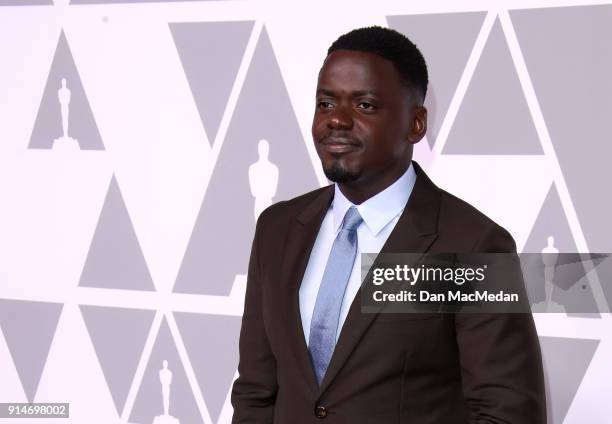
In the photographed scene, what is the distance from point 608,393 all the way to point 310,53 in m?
1.02

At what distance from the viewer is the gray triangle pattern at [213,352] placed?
2.08 m

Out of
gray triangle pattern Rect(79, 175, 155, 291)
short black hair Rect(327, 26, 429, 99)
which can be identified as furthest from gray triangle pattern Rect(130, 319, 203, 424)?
short black hair Rect(327, 26, 429, 99)

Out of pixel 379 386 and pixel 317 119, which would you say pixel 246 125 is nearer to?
pixel 317 119

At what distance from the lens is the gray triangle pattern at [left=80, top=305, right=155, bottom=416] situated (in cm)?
216

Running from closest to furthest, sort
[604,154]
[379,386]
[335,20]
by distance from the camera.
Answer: [379,386], [604,154], [335,20]

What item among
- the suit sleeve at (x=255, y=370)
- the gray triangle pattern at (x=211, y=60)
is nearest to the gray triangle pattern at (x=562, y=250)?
the suit sleeve at (x=255, y=370)

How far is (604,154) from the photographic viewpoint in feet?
5.75

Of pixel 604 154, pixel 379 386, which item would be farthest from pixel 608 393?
pixel 379 386

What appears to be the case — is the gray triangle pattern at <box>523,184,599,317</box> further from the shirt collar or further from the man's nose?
the man's nose

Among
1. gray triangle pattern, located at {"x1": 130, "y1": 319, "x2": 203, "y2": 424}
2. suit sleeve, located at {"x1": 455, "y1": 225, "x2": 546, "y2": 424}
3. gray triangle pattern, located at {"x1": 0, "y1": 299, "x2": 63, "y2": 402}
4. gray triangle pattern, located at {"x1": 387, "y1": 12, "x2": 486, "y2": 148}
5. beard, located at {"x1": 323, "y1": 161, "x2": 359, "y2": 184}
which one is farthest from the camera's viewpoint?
gray triangle pattern, located at {"x1": 0, "y1": 299, "x2": 63, "y2": 402}

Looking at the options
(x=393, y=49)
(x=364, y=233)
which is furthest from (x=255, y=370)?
(x=393, y=49)

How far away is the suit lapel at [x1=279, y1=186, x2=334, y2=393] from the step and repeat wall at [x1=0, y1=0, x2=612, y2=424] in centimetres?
47

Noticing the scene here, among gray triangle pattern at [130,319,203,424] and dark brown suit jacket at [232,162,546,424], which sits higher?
gray triangle pattern at [130,319,203,424]

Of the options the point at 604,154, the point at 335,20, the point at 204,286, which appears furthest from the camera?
the point at 204,286
